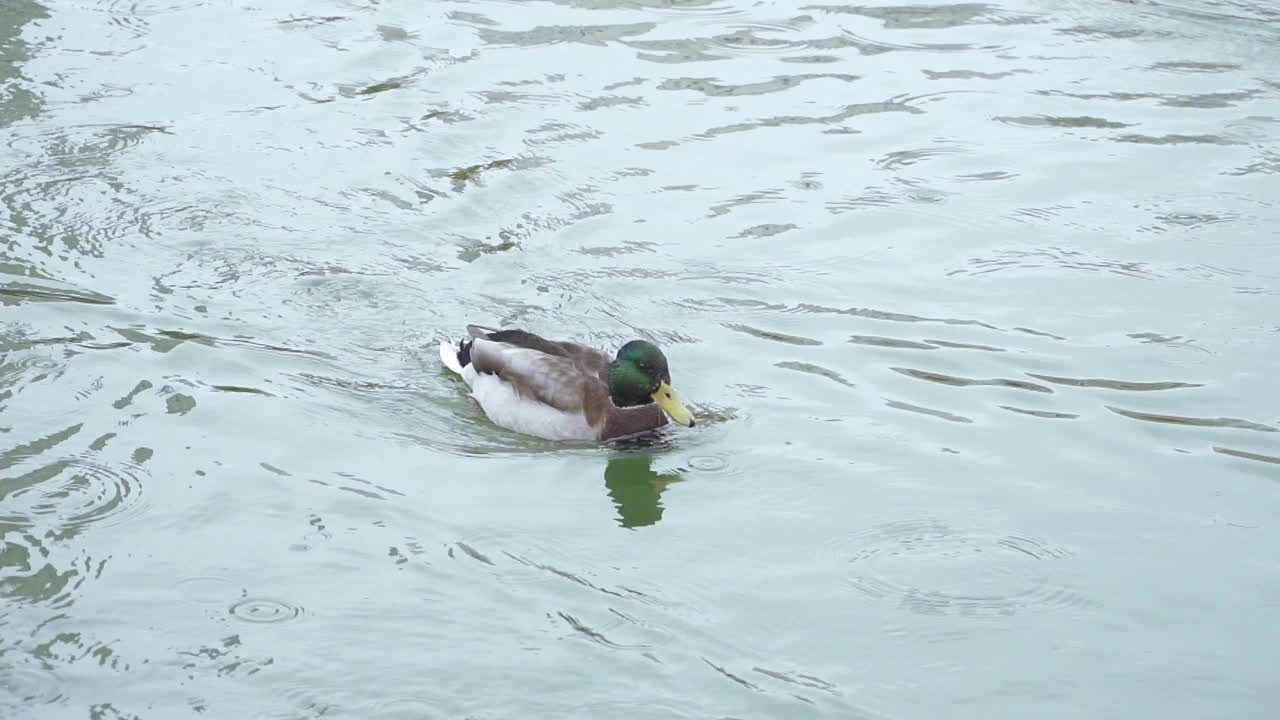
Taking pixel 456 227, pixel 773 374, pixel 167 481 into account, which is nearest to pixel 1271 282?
pixel 773 374

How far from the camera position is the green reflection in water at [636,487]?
736cm

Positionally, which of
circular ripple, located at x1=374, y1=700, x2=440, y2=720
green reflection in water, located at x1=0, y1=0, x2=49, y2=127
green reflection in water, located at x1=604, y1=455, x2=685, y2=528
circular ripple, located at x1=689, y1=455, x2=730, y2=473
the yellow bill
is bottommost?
green reflection in water, located at x1=604, y1=455, x2=685, y2=528

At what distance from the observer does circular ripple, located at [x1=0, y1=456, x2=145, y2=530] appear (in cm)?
682

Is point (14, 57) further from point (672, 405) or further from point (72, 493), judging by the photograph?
point (672, 405)

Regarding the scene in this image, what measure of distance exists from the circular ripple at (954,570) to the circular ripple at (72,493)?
A: 10.3 feet

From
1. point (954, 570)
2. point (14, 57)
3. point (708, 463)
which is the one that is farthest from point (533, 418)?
point (14, 57)

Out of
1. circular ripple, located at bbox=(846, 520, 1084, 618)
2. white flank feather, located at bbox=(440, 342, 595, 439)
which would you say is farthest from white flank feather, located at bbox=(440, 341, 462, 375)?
circular ripple, located at bbox=(846, 520, 1084, 618)

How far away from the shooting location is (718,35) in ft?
45.4

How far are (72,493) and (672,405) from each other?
280cm

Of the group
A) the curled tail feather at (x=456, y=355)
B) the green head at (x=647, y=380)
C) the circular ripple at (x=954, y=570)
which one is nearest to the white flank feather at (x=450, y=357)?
the curled tail feather at (x=456, y=355)

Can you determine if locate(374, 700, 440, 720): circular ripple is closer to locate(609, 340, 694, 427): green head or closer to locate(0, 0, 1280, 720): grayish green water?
locate(0, 0, 1280, 720): grayish green water

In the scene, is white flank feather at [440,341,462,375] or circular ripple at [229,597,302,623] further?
white flank feather at [440,341,462,375]

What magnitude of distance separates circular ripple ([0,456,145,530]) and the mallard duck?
1847 millimetres

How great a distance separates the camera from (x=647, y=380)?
8000 millimetres
